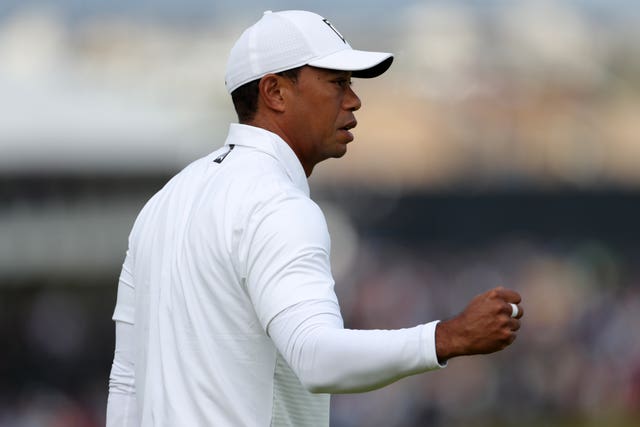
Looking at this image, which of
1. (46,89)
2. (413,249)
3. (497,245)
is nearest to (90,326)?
(46,89)

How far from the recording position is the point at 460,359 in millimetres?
17438

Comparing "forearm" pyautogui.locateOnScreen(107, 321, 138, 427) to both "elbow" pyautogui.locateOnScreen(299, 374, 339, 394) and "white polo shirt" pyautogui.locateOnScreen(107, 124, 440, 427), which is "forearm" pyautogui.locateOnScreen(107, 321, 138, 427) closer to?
"white polo shirt" pyautogui.locateOnScreen(107, 124, 440, 427)

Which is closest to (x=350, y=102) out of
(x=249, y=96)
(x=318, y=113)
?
(x=318, y=113)

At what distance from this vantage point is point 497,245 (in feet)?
66.2

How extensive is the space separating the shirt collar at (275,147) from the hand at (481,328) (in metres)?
0.51

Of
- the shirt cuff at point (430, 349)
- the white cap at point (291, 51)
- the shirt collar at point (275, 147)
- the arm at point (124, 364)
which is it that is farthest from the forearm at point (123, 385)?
the shirt cuff at point (430, 349)

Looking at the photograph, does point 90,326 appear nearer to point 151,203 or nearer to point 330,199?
point 330,199

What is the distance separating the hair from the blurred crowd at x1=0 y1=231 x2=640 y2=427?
38.8 ft

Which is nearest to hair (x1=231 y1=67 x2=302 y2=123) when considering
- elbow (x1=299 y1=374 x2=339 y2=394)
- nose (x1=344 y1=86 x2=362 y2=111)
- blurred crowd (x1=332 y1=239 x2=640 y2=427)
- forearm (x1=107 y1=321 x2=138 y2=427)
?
nose (x1=344 y1=86 x2=362 y2=111)

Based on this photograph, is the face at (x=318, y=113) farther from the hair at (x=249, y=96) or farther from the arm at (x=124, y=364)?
the arm at (x=124, y=364)

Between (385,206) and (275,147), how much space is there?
18054mm

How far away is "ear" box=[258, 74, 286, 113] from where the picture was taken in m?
2.77

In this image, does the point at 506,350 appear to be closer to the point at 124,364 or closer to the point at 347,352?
the point at 124,364

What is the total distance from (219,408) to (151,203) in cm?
51
